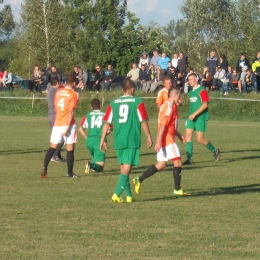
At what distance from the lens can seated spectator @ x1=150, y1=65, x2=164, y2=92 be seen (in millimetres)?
34406

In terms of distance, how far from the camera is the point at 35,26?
6819 cm

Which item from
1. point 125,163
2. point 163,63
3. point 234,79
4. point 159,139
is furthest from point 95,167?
point 234,79

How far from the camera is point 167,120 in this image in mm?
11383

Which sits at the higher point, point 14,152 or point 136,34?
point 136,34

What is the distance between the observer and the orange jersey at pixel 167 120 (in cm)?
1136

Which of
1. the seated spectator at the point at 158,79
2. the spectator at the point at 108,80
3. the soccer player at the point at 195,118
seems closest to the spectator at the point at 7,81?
the spectator at the point at 108,80

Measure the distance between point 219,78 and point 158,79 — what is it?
110 inches

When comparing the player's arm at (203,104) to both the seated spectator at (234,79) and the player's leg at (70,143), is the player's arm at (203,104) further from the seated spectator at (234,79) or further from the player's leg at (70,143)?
the seated spectator at (234,79)

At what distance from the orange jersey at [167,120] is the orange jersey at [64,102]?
2.61 metres

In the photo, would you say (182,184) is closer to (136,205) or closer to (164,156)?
(164,156)

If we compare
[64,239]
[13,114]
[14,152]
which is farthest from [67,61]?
[64,239]

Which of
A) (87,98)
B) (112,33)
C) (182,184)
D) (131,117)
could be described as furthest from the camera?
(112,33)

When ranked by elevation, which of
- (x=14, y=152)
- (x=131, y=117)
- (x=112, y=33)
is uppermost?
(x=112, y=33)

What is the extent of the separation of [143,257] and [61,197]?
4.30 m
